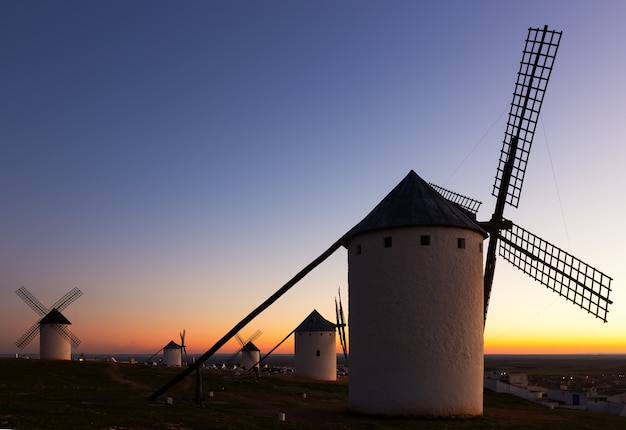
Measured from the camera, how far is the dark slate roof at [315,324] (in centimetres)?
5506

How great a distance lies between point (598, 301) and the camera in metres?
25.1

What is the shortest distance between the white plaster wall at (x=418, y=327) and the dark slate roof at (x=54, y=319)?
4479cm

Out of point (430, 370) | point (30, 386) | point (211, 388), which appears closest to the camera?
point (430, 370)

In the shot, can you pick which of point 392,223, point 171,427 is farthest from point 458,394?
point 171,427

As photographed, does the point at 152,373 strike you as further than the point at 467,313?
Yes

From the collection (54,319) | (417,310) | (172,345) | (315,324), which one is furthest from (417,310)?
(172,345)

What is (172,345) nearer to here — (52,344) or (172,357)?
(172,357)

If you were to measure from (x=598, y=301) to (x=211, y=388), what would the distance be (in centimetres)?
2393

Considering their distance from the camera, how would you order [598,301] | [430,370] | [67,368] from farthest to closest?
[67,368]
[598,301]
[430,370]

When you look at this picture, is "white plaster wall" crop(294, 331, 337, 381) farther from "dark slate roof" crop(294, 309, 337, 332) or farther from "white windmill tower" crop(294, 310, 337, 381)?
"dark slate roof" crop(294, 309, 337, 332)

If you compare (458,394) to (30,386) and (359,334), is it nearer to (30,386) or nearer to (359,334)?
(359,334)

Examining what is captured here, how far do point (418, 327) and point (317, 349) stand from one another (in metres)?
35.1

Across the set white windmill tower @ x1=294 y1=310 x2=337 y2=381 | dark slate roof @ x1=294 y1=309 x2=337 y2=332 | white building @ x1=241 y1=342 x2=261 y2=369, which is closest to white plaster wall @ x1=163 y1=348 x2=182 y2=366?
white building @ x1=241 y1=342 x2=261 y2=369

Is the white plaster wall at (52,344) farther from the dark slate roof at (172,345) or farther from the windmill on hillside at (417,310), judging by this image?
the windmill on hillside at (417,310)
